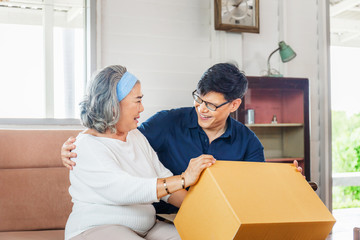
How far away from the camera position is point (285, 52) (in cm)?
333

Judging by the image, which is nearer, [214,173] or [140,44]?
Result: [214,173]

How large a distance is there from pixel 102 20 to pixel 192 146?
1.55m

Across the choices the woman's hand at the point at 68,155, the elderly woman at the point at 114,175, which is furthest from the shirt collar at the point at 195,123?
the woman's hand at the point at 68,155

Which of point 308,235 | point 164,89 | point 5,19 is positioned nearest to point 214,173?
point 308,235

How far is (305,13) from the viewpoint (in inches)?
147

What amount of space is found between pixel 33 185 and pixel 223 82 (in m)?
1.06

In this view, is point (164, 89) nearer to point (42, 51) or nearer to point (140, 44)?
point (140, 44)

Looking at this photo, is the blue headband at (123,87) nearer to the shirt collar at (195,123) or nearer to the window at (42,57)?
the shirt collar at (195,123)

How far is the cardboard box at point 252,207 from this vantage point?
3.81ft

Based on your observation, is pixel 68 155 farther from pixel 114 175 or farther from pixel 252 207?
pixel 252 207

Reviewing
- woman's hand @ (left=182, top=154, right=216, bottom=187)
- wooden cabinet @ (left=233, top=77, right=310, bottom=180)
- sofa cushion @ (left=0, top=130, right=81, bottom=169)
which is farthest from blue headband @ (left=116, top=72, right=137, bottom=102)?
wooden cabinet @ (left=233, top=77, right=310, bottom=180)

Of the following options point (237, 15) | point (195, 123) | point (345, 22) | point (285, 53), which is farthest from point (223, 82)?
point (345, 22)

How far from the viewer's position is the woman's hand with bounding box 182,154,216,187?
4.33 ft

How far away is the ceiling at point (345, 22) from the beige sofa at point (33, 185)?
3089 millimetres
